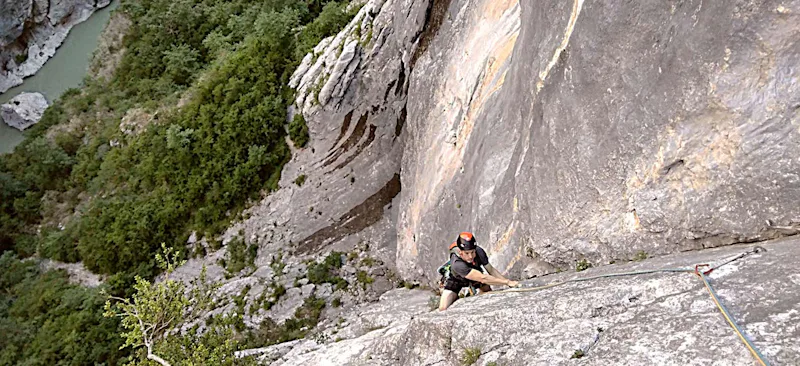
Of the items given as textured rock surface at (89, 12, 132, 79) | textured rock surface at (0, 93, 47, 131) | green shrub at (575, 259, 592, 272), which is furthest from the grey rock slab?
green shrub at (575, 259, 592, 272)

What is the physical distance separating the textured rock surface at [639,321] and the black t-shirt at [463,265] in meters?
0.98

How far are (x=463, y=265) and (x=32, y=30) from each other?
4531 cm

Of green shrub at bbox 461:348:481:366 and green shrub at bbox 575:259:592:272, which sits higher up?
green shrub at bbox 575:259:592:272

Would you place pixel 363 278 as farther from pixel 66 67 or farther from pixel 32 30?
pixel 32 30

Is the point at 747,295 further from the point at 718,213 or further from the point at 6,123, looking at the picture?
the point at 6,123

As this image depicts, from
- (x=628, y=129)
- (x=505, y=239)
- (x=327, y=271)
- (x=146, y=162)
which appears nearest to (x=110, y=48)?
(x=146, y=162)

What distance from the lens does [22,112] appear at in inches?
1373

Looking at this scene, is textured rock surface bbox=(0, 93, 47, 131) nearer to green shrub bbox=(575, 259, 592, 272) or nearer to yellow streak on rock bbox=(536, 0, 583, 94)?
yellow streak on rock bbox=(536, 0, 583, 94)

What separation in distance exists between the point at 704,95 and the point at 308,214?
15.5 m

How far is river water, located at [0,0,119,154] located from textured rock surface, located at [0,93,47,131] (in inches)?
25.7

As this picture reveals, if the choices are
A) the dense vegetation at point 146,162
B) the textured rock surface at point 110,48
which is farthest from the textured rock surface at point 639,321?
the textured rock surface at point 110,48

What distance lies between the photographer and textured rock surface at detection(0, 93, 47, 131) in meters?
34.8

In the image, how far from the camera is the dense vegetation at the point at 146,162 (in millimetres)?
21047

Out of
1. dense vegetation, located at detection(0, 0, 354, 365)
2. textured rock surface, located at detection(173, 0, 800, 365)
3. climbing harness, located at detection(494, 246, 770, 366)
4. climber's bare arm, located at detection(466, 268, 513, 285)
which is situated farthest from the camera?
dense vegetation, located at detection(0, 0, 354, 365)
